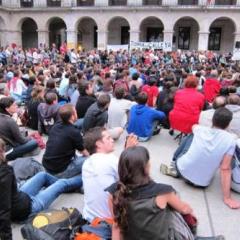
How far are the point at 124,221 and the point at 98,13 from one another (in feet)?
104

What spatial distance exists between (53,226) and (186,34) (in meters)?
32.9

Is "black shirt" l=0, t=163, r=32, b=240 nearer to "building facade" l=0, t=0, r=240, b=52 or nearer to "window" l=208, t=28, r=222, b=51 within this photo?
"building facade" l=0, t=0, r=240, b=52

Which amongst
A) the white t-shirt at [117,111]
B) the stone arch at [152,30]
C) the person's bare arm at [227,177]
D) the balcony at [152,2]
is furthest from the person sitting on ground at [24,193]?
the stone arch at [152,30]

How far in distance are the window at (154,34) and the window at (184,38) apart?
1857 millimetres

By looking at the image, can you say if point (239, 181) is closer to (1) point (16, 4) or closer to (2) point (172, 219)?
(2) point (172, 219)

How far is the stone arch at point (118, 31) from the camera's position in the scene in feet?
113

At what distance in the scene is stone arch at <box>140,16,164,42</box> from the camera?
111 ft

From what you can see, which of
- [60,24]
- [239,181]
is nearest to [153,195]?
[239,181]

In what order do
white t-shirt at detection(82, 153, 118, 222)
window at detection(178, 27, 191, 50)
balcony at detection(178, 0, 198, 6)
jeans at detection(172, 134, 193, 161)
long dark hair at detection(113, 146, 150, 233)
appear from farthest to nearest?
window at detection(178, 27, 191, 50), balcony at detection(178, 0, 198, 6), jeans at detection(172, 134, 193, 161), white t-shirt at detection(82, 153, 118, 222), long dark hair at detection(113, 146, 150, 233)

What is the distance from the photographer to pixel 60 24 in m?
38.4

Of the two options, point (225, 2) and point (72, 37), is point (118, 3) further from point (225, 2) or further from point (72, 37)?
point (225, 2)

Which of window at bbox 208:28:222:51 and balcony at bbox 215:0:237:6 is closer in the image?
balcony at bbox 215:0:237:6

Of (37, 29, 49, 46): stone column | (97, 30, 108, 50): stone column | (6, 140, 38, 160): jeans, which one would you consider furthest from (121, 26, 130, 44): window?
(6, 140, 38, 160): jeans

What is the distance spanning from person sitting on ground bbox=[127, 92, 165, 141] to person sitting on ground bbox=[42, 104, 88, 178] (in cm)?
214
